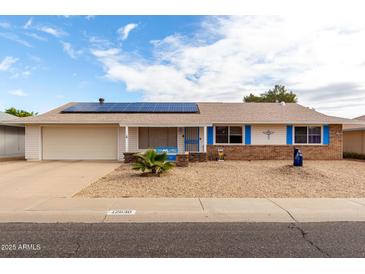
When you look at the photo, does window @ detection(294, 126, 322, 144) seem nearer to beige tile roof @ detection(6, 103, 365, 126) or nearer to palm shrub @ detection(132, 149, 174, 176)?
beige tile roof @ detection(6, 103, 365, 126)

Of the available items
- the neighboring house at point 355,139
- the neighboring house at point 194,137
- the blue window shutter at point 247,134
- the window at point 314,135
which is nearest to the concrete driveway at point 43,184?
the neighboring house at point 194,137

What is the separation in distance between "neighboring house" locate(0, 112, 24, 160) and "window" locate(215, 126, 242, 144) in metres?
16.6

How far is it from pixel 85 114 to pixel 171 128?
21.5ft

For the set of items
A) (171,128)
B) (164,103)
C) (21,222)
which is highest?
(164,103)

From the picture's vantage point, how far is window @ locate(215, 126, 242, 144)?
709 inches

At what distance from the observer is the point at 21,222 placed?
537cm

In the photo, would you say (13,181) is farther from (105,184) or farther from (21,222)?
(21,222)

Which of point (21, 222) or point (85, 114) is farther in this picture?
point (85, 114)

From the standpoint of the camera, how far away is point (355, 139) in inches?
859

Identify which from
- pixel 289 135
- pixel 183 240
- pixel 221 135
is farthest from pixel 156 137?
pixel 183 240

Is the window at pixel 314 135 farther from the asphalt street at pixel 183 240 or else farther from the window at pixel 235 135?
the asphalt street at pixel 183 240

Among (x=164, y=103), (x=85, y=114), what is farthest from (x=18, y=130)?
(x=164, y=103)

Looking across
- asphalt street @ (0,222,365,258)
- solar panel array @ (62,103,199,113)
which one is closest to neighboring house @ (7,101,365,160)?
solar panel array @ (62,103,199,113)

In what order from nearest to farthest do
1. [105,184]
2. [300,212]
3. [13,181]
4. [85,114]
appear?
[300,212]
[105,184]
[13,181]
[85,114]
